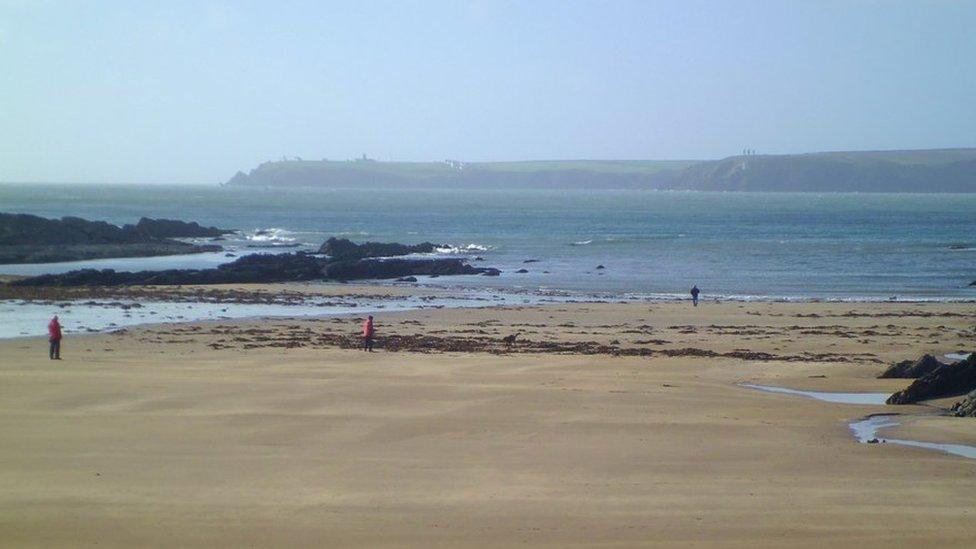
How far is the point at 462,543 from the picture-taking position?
9.38 m

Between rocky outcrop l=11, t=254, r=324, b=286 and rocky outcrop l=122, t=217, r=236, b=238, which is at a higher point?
rocky outcrop l=122, t=217, r=236, b=238

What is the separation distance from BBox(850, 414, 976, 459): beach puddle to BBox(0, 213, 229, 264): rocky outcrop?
44.6 meters

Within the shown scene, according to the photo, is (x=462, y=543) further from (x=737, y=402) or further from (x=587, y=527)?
(x=737, y=402)

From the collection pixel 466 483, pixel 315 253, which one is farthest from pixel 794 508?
pixel 315 253

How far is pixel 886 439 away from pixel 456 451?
18.7 feet

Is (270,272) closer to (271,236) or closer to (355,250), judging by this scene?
(355,250)

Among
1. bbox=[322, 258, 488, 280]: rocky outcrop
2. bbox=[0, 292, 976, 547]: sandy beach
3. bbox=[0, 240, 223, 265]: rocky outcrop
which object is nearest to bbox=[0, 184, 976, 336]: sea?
bbox=[0, 240, 223, 265]: rocky outcrop

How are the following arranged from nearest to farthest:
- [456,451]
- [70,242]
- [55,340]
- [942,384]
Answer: [456,451]
[942,384]
[55,340]
[70,242]

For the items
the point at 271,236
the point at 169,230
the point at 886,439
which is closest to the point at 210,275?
the point at 886,439

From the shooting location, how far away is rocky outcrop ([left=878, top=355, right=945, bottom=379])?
61.3 feet

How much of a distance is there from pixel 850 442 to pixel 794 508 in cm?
351

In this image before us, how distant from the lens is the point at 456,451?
12.7m

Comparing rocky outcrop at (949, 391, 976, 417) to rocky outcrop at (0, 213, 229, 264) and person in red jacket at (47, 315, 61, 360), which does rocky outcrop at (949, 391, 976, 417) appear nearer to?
person in red jacket at (47, 315, 61, 360)

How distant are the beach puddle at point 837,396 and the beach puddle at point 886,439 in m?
1.43
